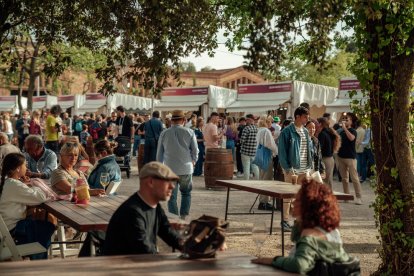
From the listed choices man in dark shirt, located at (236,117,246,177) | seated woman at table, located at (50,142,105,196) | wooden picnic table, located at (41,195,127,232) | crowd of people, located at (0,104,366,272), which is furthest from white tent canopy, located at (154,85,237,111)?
wooden picnic table, located at (41,195,127,232)

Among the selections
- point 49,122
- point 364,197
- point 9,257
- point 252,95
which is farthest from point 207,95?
point 9,257

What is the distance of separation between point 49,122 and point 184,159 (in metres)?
9.28

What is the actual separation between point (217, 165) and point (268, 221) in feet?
17.7

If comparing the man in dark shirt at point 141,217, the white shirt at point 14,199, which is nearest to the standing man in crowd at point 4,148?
the white shirt at point 14,199

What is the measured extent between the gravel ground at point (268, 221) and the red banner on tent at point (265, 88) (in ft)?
30.9

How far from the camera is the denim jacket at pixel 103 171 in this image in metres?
8.00

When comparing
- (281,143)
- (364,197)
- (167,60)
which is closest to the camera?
(167,60)

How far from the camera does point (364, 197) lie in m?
16.1

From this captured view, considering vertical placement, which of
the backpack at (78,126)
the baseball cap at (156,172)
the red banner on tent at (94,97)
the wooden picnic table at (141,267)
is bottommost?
the wooden picnic table at (141,267)

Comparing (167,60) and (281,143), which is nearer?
(167,60)

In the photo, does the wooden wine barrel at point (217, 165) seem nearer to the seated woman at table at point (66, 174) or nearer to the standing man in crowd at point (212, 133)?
the standing man in crowd at point (212, 133)

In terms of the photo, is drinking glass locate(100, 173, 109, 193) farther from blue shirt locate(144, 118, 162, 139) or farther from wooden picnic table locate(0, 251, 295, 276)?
blue shirt locate(144, 118, 162, 139)

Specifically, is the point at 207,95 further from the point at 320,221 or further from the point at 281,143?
the point at 320,221

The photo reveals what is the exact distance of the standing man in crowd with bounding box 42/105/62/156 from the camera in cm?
1883
